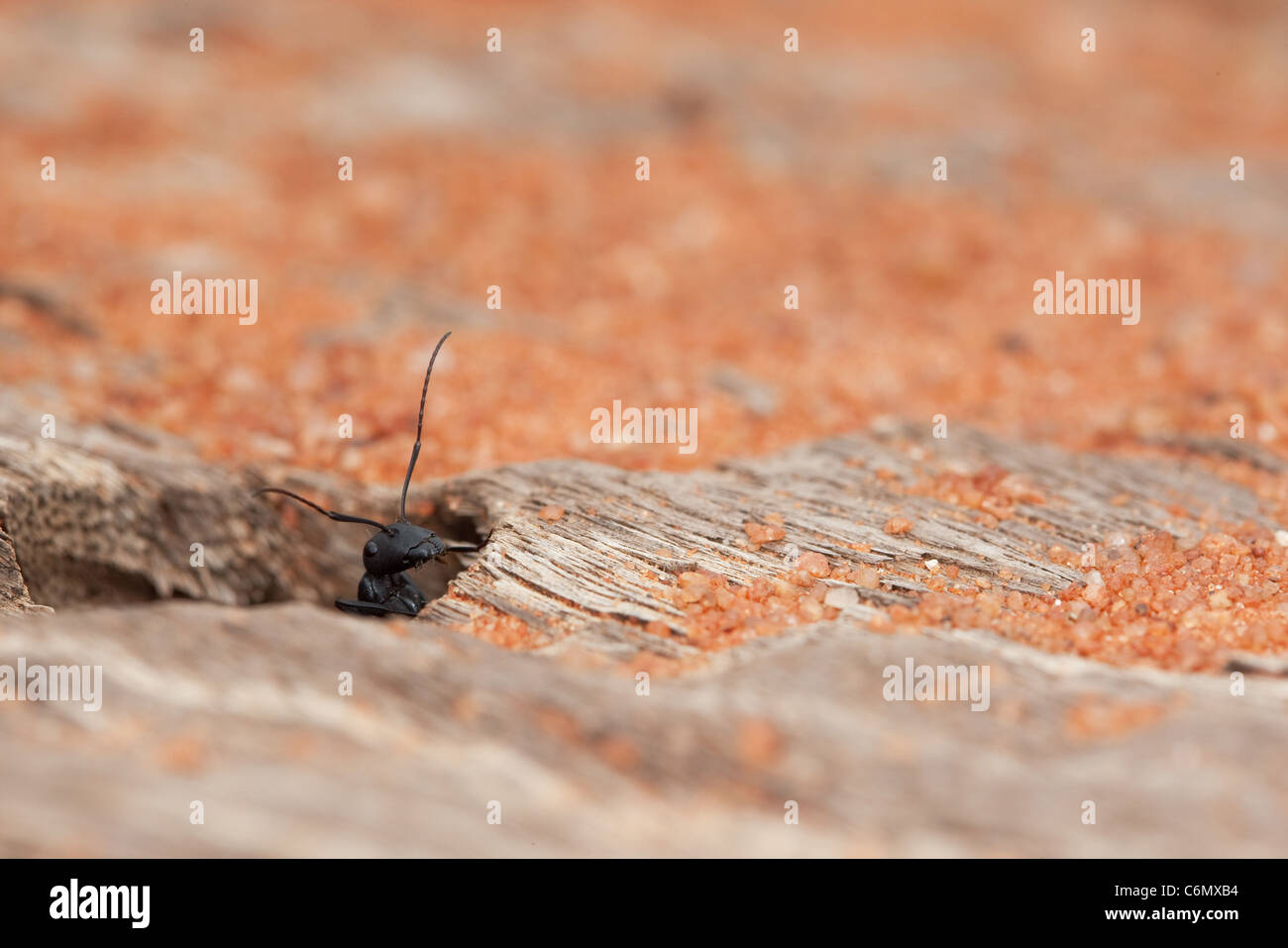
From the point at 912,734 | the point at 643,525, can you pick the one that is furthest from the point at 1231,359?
the point at 912,734

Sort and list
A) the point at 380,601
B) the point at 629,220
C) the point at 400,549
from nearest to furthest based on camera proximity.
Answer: the point at 400,549
the point at 380,601
the point at 629,220

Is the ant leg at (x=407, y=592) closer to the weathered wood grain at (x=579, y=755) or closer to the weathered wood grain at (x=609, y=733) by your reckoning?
the weathered wood grain at (x=609, y=733)

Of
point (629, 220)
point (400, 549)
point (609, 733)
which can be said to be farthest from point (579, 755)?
point (629, 220)

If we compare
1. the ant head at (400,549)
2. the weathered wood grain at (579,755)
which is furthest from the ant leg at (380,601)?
the weathered wood grain at (579,755)

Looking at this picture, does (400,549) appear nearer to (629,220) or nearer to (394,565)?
(394,565)

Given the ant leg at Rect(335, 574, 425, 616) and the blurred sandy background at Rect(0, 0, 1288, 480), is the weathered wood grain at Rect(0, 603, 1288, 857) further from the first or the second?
the blurred sandy background at Rect(0, 0, 1288, 480)
